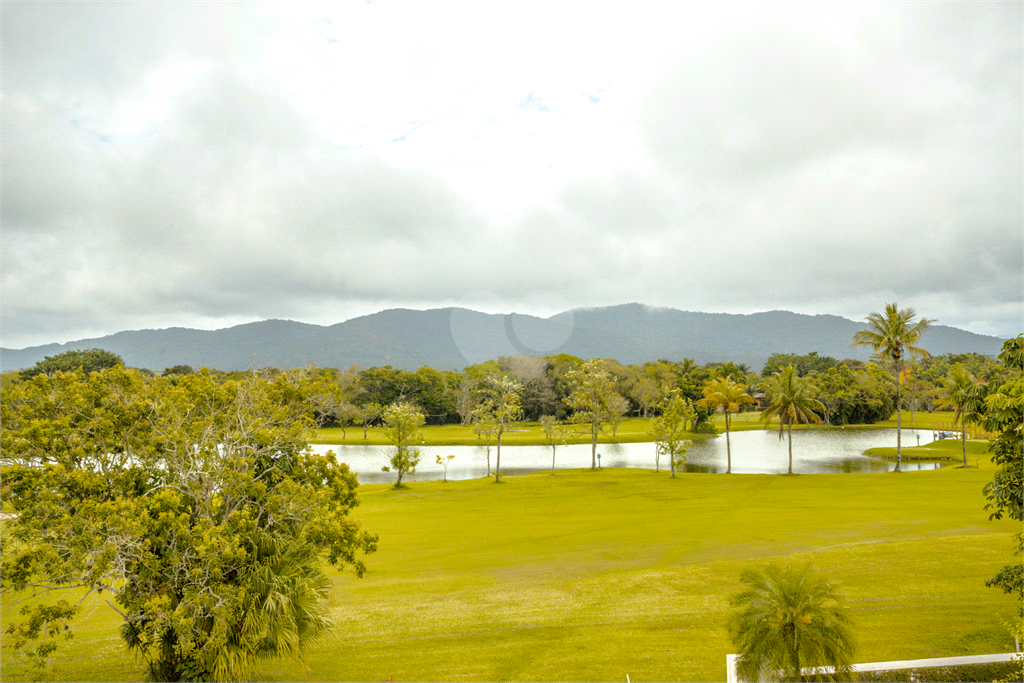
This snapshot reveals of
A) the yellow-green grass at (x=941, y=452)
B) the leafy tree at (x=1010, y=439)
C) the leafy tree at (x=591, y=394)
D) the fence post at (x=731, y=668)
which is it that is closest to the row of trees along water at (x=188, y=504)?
the leafy tree at (x=1010, y=439)

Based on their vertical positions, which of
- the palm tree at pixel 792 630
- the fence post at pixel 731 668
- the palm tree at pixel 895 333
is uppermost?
the palm tree at pixel 895 333

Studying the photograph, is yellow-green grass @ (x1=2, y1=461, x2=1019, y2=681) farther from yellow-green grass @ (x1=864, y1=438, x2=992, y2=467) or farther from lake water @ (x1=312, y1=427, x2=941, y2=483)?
yellow-green grass @ (x1=864, y1=438, x2=992, y2=467)

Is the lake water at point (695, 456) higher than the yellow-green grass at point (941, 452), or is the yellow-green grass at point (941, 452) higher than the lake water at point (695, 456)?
the yellow-green grass at point (941, 452)

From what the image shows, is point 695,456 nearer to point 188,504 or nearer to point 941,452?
point 941,452

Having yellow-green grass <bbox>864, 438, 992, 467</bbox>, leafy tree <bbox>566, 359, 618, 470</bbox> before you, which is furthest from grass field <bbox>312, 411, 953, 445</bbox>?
yellow-green grass <bbox>864, 438, 992, 467</bbox>

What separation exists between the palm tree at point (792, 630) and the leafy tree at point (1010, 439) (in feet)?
16.0

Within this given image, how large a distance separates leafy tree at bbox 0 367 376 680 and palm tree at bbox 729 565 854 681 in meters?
8.37

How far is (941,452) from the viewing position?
63281 millimetres

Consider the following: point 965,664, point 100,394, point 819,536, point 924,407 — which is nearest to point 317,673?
point 100,394

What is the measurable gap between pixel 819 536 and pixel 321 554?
20134 millimetres

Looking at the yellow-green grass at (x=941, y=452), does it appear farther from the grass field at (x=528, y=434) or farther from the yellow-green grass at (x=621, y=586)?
the yellow-green grass at (x=621, y=586)

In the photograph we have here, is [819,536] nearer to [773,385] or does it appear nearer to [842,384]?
[773,385]

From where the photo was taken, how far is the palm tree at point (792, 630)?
9.51m

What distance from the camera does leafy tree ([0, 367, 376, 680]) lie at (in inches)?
422
